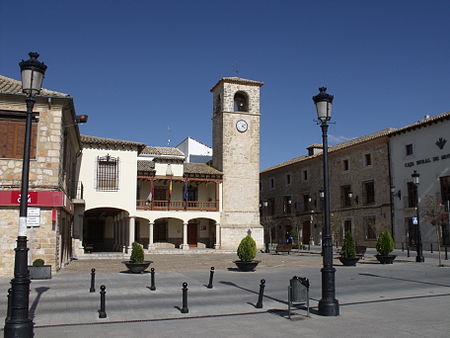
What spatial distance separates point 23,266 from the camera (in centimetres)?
693

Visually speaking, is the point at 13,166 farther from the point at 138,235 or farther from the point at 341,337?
the point at 138,235

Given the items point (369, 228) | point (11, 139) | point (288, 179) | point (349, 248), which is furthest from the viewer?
point (288, 179)

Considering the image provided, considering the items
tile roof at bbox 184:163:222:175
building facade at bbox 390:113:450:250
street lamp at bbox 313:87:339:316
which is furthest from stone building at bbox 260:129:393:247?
street lamp at bbox 313:87:339:316

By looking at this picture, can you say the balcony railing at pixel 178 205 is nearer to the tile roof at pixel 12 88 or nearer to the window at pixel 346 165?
the window at pixel 346 165

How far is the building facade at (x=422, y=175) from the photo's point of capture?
30531mm

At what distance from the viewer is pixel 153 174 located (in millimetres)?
34000

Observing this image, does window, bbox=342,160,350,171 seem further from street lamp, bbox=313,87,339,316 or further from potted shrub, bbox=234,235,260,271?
street lamp, bbox=313,87,339,316

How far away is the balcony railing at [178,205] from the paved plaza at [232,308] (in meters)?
17.9

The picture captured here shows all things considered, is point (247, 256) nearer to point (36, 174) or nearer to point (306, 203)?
point (36, 174)

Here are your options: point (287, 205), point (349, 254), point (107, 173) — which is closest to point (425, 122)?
point (349, 254)

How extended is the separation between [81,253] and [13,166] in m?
13.4

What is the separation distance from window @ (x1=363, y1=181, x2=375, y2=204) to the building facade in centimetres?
279

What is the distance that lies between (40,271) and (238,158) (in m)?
23.2

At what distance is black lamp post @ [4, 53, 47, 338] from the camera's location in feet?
21.9
